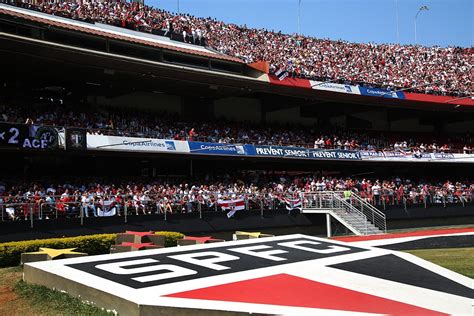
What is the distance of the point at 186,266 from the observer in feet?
32.8

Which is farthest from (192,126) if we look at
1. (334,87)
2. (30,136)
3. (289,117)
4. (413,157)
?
(413,157)

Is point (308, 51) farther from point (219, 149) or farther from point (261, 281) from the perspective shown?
point (261, 281)

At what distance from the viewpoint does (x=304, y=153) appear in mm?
34031

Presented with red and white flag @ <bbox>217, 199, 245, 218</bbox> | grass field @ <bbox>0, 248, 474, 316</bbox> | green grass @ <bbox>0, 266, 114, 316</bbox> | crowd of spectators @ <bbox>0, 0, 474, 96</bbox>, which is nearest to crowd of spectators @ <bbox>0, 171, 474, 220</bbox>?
red and white flag @ <bbox>217, 199, 245, 218</bbox>

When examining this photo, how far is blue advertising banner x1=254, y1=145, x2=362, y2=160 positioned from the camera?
32.3 metres

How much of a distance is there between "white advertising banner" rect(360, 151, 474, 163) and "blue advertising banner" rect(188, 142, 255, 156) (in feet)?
31.4

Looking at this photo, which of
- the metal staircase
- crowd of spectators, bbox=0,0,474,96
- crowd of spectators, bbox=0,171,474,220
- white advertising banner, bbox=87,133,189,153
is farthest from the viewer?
crowd of spectators, bbox=0,0,474,96

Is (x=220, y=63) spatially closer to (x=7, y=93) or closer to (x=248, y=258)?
(x=7, y=93)

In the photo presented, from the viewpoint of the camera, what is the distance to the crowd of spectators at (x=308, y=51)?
31734mm

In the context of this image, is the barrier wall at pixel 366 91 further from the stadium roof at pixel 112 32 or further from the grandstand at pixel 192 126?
the stadium roof at pixel 112 32

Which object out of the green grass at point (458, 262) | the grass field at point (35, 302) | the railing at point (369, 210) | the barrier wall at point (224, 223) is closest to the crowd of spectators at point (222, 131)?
the barrier wall at point (224, 223)

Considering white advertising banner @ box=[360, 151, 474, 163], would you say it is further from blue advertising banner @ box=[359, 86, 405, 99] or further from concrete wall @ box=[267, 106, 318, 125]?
concrete wall @ box=[267, 106, 318, 125]

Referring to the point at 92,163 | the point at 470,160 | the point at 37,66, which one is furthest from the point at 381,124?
the point at 37,66

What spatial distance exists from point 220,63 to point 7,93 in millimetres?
11797
